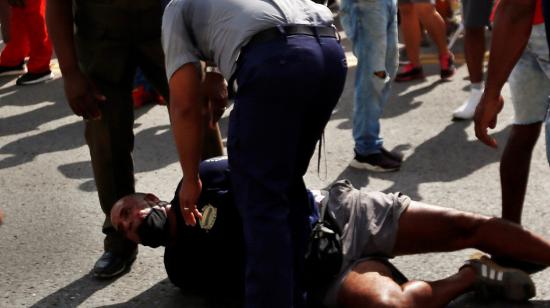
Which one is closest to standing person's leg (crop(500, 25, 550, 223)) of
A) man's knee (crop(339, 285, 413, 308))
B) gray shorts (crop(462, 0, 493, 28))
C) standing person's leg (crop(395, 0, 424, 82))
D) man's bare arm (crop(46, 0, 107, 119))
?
man's knee (crop(339, 285, 413, 308))

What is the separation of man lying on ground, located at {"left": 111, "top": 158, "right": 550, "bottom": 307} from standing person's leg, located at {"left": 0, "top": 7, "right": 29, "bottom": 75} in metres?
4.86

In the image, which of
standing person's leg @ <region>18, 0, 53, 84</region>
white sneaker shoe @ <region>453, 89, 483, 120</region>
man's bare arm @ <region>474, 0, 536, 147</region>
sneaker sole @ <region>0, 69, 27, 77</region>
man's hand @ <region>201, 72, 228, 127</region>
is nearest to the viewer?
man's bare arm @ <region>474, 0, 536, 147</region>

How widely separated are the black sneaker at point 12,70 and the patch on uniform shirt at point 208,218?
17.1 ft

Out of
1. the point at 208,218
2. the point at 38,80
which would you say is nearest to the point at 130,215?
the point at 208,218

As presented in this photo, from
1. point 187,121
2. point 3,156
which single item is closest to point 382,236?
point 187,121

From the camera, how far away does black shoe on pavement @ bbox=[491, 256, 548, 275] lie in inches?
152

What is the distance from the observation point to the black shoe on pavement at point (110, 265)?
4332mm

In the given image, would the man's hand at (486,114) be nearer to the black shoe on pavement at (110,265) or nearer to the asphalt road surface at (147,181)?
the asphalt road surface at (147,181)

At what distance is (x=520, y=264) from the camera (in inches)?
154

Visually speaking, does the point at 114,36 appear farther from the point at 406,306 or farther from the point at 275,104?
the point at 406,306

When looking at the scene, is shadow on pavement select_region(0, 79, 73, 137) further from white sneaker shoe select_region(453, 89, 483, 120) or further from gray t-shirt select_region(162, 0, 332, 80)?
gray t-shirt select_region(162, 0, 332, 80)

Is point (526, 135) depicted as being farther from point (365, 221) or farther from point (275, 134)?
point (275, 134)

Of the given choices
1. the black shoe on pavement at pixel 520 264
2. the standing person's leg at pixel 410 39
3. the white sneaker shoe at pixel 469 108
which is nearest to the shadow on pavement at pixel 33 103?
the standing person's leg at pixel 410 39

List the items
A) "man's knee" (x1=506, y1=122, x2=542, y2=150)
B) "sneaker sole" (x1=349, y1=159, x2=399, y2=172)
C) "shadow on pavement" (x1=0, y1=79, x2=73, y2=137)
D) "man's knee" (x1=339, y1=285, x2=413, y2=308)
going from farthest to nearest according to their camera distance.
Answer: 1. "shadow on pavement" (x1=0, y1=79, x2=73, y2=137)
2. "sneaker sole" (x1=349, y1=159, x2=399, y2=172)
3. "man's knee" (x1=506, y1=122, x2=542, y2=150)
4. "man's knee" (x1=339, y1=285, x2=413, y2=308)
